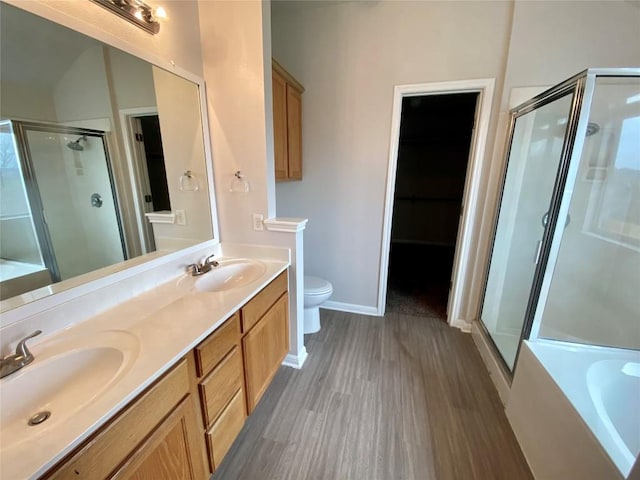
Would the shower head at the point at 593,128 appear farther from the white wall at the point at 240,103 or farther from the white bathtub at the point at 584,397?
the white wall at the point at 240,103

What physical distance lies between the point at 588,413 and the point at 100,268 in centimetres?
217

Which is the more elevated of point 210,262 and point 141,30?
point 141,30

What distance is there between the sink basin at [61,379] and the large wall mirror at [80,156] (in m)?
0.24

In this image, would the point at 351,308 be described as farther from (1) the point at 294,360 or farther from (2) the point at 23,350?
(2) the point at 23,350

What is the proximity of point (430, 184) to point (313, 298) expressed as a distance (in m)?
3.82

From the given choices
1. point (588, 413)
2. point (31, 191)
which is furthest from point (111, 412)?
point (588, 413)

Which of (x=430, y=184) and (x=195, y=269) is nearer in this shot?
(x=195, y=269)

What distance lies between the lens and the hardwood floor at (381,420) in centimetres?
129

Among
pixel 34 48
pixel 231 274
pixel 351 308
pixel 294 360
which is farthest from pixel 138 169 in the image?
pixel 351 308

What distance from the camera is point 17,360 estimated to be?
2.53ft

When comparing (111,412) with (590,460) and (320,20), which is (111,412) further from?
(320,20)

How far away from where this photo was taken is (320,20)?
86.6 inches

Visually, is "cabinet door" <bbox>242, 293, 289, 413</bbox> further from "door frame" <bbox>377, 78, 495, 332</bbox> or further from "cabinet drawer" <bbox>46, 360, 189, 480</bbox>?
"door frame" <bbox>377, 78, 495, 332</bbox>

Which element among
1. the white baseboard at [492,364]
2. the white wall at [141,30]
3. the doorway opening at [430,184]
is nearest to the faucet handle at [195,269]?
the white wall at [141,30]
